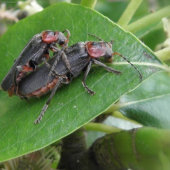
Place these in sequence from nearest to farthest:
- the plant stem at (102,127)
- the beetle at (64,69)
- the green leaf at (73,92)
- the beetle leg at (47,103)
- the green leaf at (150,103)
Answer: the green leaf at (73,92) < the beetle leg at (47,103) < the beetle at (64,69) < the green leaf at (150,103) < the plant stem at (102,127)

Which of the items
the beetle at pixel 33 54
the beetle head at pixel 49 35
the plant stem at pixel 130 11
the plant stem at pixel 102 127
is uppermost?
the plant stem at pixel 130 11

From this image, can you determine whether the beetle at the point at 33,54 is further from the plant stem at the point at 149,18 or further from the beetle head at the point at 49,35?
the plant stem at the point at 149,18

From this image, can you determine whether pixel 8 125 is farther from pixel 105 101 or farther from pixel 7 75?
pixel 105 101

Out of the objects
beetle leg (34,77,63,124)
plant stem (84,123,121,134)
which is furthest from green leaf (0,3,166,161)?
plant stem (84,123,121,134)

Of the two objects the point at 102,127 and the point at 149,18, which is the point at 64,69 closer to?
the point at 102,127

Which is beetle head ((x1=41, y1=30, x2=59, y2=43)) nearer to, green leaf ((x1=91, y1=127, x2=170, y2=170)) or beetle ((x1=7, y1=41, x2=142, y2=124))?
beetle ((x1=7, y1=41, x2=142, y2=124))

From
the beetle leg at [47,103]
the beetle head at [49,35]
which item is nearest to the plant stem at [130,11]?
the beetle head at [49,35]

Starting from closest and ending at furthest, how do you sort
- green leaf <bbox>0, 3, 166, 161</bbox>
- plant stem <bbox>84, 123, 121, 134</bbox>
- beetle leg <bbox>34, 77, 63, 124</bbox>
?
green leaf <bbox>0, 3, 166, 161</bbox>
beetle leg <bbox>34, 77, 63, 124</bbox>
plant stem <bbox>84, 123, 121, 134</bbox>
